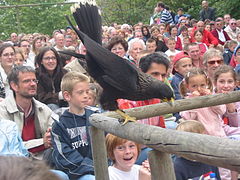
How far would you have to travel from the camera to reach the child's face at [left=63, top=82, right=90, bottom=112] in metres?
3.55

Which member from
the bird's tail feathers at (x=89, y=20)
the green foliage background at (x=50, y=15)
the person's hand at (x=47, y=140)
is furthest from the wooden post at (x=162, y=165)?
the green foliage background at (x=50, y=15)

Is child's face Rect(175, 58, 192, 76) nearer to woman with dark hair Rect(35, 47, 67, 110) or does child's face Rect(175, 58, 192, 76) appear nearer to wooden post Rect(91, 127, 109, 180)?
woman with dark hair Rect(35, 47, 67, 110)

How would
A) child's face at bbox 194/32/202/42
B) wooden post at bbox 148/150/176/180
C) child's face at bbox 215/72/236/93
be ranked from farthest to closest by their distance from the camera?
child's face at bbox 194/32/202/42, child's face at bbox 215/72/236/93, wooden post at bbox 148/150/176/180

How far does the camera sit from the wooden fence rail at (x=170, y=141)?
3.54 feet

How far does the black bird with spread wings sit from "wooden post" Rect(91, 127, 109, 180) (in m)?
0.45

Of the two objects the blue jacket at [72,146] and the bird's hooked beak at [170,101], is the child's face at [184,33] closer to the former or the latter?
the blue jacket at [72,146]

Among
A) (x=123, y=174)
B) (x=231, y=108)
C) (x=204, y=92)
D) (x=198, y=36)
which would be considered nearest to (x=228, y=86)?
(x=231, y=108)

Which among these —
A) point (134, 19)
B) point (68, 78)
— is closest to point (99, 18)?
point (68, 78)

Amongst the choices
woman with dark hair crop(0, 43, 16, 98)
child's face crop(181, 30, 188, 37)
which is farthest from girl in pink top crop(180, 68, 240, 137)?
child's face crop(181, 30, 188, 37)

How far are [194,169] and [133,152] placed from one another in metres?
0.47

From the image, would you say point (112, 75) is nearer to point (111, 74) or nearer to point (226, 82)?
point (111, 74)

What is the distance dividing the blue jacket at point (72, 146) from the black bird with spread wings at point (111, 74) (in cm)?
74

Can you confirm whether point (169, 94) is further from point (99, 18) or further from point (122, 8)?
point (122, 8)

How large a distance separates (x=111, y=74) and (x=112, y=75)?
1 cm
